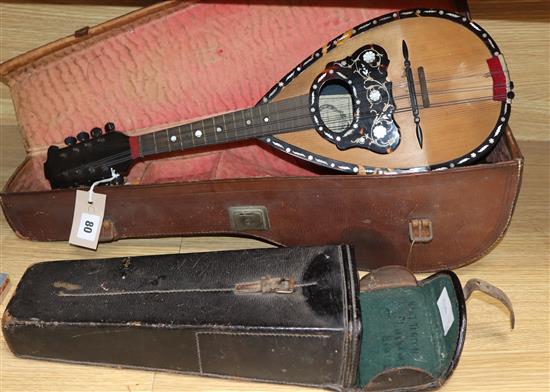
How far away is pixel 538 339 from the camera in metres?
1.37

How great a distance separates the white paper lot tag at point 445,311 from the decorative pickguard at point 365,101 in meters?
0.31

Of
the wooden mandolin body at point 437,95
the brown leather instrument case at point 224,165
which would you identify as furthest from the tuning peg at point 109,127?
the wooden mandolin body at point 437,95

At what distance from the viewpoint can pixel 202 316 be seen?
1215 mm

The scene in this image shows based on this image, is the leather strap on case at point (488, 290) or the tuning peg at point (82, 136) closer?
the leather strap on case at point (488, 290)

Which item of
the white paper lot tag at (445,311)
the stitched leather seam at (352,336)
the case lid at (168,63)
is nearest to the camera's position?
the stitched leather seam at (352,336)

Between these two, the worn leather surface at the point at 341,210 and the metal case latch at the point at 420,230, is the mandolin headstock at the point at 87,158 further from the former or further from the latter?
the metal case latch at the point at 420,230

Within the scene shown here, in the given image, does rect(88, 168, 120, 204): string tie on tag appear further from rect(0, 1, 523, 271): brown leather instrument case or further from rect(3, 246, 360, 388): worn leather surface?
rect(3, 246, 360, 388): worn leather surface

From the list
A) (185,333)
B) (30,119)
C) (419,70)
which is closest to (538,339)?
(419,70)

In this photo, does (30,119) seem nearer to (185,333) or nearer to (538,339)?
(185,333)

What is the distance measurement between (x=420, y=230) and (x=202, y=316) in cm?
48

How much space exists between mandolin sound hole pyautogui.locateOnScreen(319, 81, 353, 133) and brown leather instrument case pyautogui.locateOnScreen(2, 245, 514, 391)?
316mm

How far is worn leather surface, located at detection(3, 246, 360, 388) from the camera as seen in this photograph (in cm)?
119

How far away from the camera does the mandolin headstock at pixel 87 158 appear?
4.80ft

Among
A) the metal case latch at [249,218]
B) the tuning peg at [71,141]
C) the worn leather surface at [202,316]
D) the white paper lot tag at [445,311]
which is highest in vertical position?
the tuning peg at [71,141]
